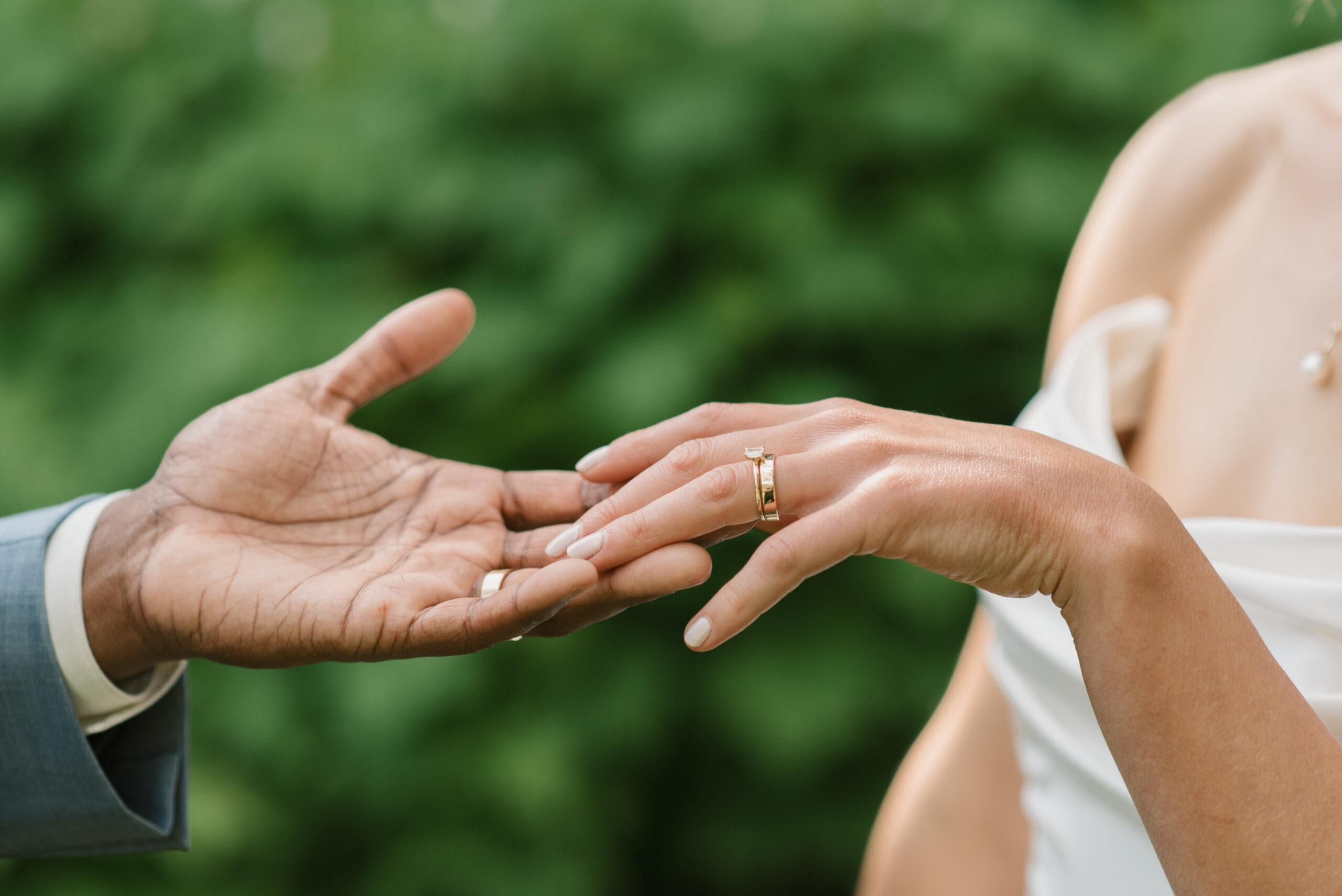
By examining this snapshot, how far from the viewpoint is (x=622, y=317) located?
6.50 feet

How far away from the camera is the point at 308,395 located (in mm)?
1134

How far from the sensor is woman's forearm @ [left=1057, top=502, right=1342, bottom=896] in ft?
2.31

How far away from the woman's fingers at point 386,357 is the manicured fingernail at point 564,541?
370mm

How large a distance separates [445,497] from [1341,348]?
920 mm

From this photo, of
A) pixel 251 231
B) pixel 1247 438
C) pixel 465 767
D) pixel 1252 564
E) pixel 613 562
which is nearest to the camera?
pixel 613 562

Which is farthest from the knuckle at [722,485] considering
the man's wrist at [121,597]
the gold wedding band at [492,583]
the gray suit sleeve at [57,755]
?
the gray suit sleeve at [57,755]

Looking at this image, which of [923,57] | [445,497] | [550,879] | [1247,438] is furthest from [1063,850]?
[923,57]

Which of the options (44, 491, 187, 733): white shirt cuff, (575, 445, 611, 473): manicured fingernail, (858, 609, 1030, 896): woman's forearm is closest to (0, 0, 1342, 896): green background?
(858, 609, 1030, 896): woman's forearm

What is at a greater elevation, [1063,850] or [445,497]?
[445,497]

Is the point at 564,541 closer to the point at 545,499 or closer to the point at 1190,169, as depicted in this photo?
the point at 545,499

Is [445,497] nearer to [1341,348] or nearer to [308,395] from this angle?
[308,395]

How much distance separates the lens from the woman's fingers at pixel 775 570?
74 cm

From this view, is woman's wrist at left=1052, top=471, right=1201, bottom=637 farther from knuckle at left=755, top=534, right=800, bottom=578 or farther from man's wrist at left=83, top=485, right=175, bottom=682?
man's wrist at left=83, top=485, right=175, bottom=682

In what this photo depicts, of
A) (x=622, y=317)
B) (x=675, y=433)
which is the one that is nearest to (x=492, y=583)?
(x=675, y=433)
